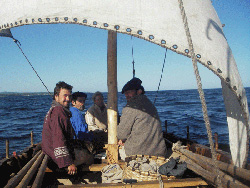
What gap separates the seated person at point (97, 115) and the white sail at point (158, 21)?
4.09 meters

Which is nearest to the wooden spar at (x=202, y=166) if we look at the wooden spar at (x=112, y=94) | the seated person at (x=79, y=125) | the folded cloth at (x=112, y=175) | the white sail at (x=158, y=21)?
the white sail at (x=158, y=21)

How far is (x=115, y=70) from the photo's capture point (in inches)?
150

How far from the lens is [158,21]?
2.33m

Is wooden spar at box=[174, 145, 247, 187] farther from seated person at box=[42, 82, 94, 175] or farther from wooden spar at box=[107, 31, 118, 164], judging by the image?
seated person at box=[42, 82, 94, 175]

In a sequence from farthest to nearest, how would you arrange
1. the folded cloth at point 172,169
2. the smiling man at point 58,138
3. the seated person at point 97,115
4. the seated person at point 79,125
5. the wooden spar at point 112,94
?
the seated person at point 97,115 < the seated person at point 79,125 < the wooden spar at point 112,94 < the smiling man at point 58,138 < the folded cloth at point 172,169

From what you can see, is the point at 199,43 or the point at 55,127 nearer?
the point at 199,43

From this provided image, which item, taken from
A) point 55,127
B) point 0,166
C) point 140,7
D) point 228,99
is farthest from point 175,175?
point 0,166

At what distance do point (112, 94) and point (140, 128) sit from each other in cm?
87

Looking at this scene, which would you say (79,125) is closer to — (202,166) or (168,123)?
(202,166)

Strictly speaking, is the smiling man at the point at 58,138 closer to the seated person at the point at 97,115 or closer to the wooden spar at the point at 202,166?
the wooden spar at the point at 202,166

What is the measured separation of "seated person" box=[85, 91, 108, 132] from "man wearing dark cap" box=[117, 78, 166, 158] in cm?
290

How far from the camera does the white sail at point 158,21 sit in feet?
7.54

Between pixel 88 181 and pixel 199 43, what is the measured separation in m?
3.79

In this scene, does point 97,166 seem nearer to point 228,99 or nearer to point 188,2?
point 228,99
